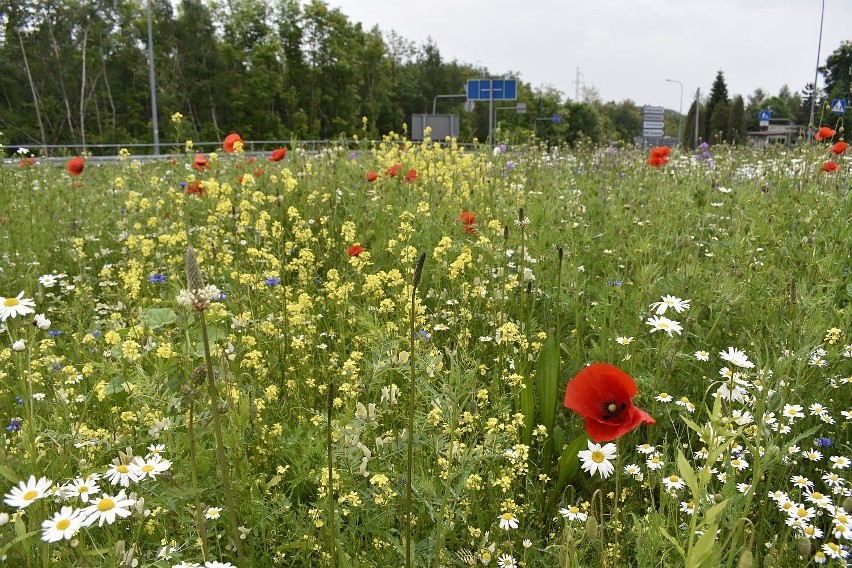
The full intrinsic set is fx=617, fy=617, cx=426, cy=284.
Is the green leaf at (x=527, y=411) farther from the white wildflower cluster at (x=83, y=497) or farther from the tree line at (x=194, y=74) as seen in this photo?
the tree line at (x=194, y=74)

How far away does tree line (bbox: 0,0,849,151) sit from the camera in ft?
125

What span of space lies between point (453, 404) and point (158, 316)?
5.33ft

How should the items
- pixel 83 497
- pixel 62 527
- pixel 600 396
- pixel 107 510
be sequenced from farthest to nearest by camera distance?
pixel 600 396, pixel 83 497, pixel 107 510, pixel 62 527

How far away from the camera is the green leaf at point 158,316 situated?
2539mm

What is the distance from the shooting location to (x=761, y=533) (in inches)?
66.6

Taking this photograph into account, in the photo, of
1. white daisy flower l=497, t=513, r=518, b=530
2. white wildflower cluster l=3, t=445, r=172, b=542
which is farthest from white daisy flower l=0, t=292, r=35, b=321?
white daisy flower l=497, t=513, r=518, b=530

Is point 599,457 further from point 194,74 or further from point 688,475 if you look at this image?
point 194,74

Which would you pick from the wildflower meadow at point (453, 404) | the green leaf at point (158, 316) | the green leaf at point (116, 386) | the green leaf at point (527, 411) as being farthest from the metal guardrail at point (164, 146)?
the green leaf at point (527, 411)

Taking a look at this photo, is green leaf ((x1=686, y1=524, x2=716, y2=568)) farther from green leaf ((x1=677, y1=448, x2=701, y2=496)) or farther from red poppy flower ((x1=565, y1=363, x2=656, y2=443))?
Answer: red poppy flower ((x1=565, y1=363, x2=656, y2=443))

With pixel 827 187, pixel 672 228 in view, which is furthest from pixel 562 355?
pixel 827 187

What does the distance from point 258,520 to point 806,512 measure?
1.50 meters

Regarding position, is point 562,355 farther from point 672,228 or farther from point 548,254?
point 672,228

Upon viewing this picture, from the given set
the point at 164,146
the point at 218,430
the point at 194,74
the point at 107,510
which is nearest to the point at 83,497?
the point at 107,510

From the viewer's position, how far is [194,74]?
42844 millimetres
